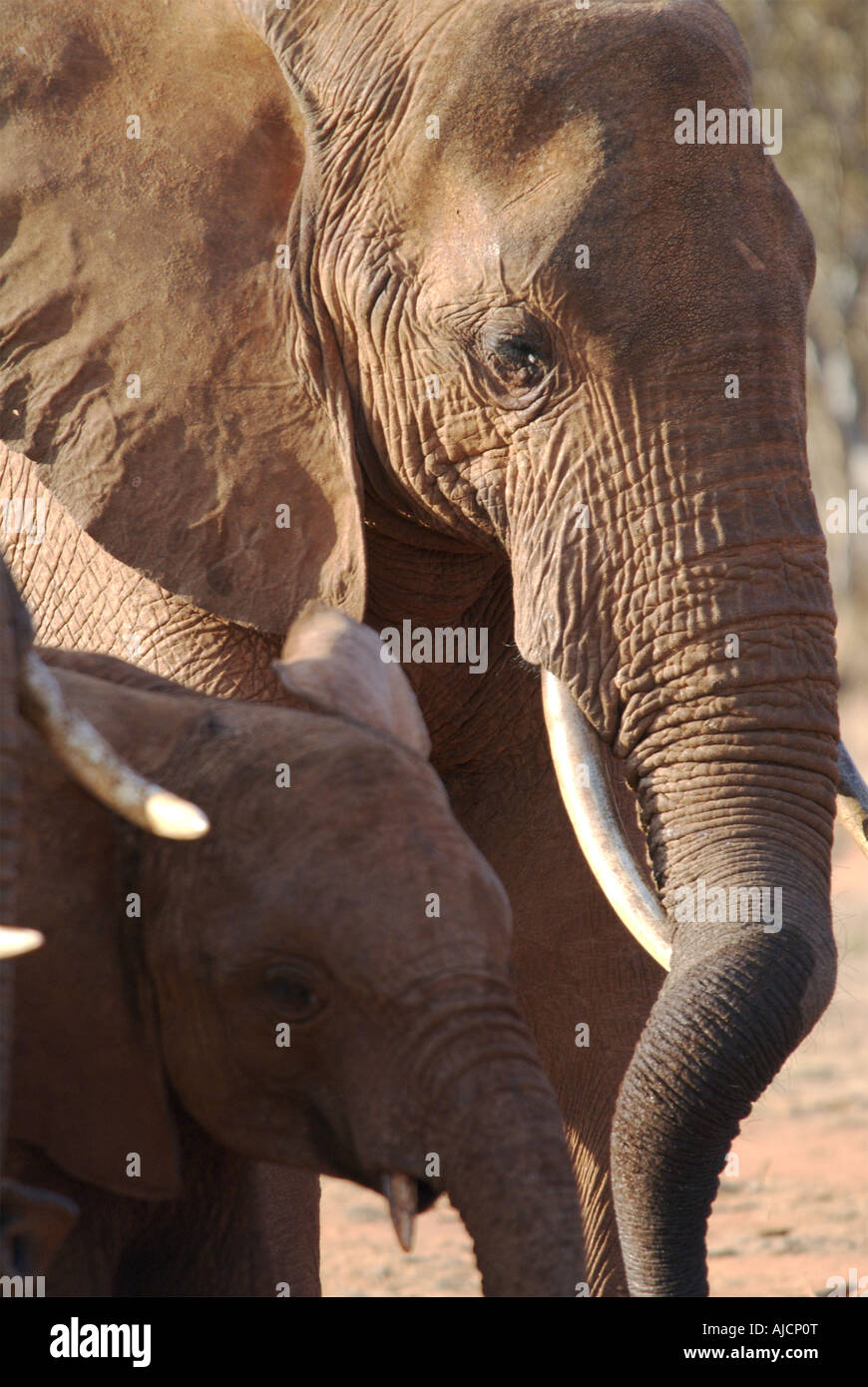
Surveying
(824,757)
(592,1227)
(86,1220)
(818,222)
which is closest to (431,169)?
(824,757)

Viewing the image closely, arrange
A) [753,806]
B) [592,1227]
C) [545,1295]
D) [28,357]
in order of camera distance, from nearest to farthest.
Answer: [545,1295] < [753,806] < [28,357] < [592,1227]

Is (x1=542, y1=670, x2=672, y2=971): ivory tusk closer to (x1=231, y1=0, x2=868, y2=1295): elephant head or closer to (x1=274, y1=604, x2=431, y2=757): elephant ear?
(x1=231, y1=0, x2=868, y2=1295): elephant head

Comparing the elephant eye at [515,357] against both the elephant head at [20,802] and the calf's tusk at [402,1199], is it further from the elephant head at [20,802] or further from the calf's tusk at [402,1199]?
the calf's tusk at [402,1199]

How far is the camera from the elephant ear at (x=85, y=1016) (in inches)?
81.4

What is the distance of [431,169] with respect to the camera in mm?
3043

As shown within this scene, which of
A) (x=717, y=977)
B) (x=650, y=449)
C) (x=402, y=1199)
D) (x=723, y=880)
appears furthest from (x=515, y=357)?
(x=402, y=1199)

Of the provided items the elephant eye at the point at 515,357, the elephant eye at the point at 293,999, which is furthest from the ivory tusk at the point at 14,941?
the elephant eye at the point at 515,357

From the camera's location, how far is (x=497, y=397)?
9.98 feet

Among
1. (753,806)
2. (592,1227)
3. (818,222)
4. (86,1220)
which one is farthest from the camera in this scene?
(818,222)

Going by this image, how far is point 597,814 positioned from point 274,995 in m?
1.12

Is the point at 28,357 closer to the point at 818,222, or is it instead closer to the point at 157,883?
the point at 157,883

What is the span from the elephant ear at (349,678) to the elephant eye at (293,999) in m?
0.31

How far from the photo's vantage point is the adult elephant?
290cm
